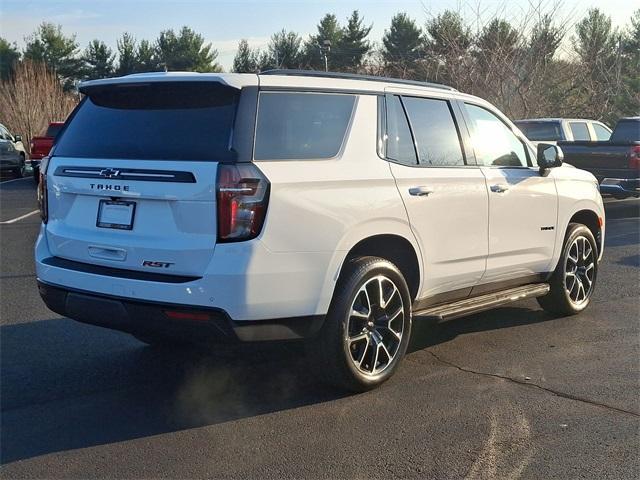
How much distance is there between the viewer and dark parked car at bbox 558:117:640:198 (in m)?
13.7

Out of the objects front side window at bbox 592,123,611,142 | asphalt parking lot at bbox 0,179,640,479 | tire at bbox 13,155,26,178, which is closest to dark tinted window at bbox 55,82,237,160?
asphalt parking lot at bbox 0,179,640,479

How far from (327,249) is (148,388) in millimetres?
1485

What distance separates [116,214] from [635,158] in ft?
37.7

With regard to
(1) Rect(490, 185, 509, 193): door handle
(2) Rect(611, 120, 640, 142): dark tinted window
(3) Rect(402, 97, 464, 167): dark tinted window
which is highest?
(3) Rect(402, 97, 464, 167): dark tinted window

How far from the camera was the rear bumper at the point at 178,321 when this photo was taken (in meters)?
4.11

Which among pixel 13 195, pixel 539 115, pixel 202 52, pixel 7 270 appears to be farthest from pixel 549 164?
pixel 202 52

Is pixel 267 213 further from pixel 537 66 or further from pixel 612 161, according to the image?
pixel 537 66

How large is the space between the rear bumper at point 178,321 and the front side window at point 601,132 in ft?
47.8

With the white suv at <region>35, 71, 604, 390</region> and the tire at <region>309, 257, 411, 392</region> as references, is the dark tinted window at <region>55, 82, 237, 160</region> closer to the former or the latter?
the white suv at <region>35, 71, 604, 390</region>

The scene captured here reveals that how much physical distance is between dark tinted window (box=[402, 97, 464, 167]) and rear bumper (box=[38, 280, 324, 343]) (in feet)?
5.17

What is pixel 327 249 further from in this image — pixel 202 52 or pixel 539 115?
pixel 202 52

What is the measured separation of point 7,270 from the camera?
883 cm

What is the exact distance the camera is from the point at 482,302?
568 centimetres

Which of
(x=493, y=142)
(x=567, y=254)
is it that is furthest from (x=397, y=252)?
(x=567, y=254)
